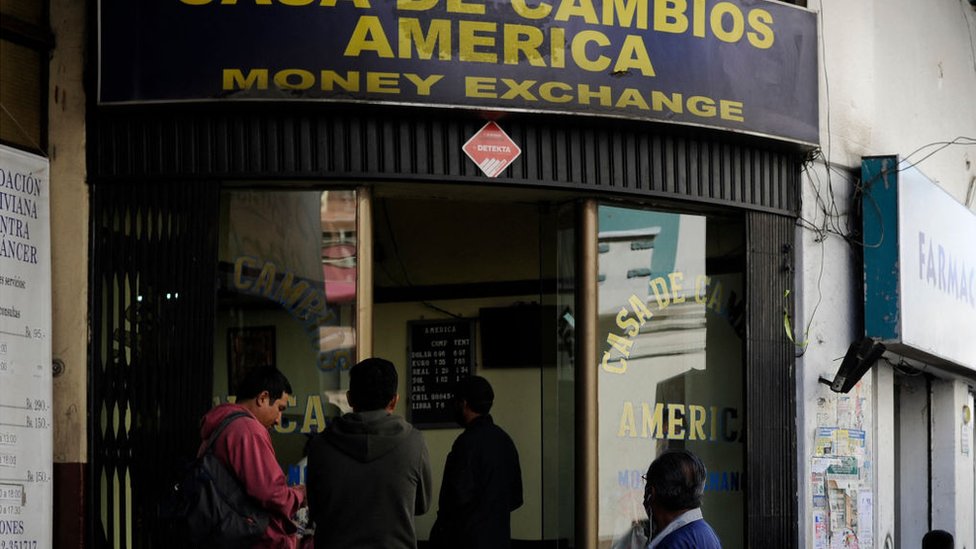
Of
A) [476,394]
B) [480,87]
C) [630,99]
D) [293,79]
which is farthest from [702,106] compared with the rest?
[293,79]

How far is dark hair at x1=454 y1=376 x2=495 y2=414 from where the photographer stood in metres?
8.32

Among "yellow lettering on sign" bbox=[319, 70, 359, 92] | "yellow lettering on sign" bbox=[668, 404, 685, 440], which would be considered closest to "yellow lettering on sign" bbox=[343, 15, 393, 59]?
"yellow lettering on sign" bbox=[319, 70, 359, 92]

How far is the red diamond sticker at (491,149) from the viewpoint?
324 inches

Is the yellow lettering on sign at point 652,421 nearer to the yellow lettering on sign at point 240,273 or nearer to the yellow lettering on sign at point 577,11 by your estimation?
the yellow lettering on sign at point 577,11

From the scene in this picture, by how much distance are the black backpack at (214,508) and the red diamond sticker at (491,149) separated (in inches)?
92.7

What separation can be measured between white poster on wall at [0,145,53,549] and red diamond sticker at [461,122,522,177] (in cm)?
233

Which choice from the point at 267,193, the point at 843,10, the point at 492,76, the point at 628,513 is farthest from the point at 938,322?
the point at 267,193

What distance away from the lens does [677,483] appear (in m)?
4.90

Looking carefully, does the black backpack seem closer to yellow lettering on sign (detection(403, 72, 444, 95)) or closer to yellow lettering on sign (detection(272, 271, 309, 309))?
yellow lettering on sign (detection(272, 271, 309, 309))

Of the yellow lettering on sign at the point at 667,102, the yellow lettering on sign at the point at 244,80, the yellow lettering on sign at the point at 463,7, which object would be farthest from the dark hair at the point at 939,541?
the yellow lettering on sign at the point at 244,80

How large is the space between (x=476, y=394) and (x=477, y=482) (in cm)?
49

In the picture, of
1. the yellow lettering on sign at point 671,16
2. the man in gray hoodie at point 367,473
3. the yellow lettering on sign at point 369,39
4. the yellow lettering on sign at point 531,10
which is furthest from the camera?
the yellow lettering on sign at point 671,16

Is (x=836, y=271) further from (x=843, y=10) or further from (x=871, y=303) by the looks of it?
(x=843, y=10)

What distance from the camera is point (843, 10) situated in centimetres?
997
